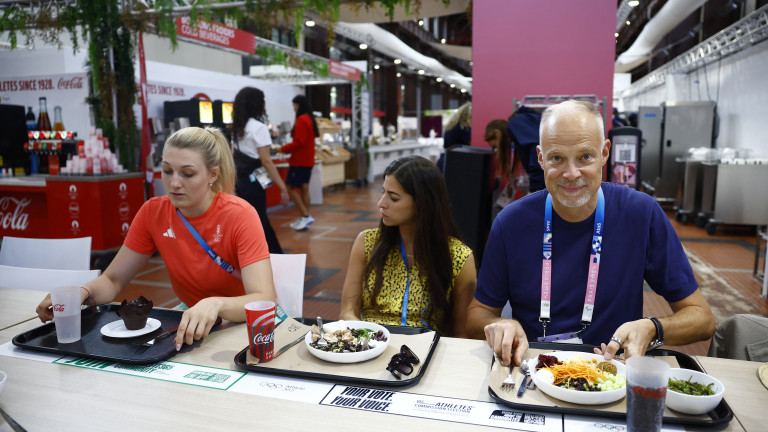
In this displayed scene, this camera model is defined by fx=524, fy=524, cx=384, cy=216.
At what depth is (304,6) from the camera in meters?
5.37

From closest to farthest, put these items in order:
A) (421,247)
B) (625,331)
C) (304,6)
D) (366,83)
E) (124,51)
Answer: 1. (625,331)
2. (421,247)
3. (304,6)
4. (124,51)
5. (366,83)

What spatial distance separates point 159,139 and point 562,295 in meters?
6.74

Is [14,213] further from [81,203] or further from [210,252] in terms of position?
[210,252]

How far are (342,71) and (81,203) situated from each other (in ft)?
24.4

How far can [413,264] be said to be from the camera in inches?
81.8

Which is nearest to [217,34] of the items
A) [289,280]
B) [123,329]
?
[289,280]

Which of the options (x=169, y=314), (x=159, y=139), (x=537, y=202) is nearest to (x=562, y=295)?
(x=537, y=202)

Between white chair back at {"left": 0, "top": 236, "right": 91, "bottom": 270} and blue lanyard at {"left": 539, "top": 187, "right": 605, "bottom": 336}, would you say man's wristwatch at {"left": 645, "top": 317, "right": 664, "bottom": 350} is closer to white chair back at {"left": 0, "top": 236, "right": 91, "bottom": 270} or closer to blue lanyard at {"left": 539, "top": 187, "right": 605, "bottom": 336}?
blue lanyard at {"left": 539, "top": 187, "right": 605, "bottom": 336}

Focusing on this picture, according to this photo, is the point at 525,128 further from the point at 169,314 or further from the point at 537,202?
the point at 169,314

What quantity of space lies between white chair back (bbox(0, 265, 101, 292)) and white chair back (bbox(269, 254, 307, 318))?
2.43ft

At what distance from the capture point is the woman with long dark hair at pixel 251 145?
15.7ft

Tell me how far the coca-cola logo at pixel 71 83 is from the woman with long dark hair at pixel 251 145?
370 cm

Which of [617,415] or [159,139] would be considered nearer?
[617,415]

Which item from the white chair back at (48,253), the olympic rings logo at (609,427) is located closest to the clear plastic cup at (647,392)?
the olympic rings logo at (609,427)
